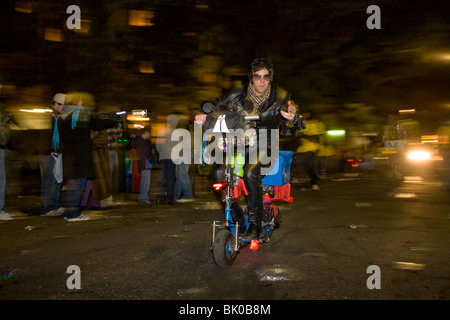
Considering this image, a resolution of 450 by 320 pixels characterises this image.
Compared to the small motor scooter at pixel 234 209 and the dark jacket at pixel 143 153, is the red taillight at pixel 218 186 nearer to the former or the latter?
the small motor scooter at pixel 234 209

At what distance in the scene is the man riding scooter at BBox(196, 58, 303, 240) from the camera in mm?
→ 4465

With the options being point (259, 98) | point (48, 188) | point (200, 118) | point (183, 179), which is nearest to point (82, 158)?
point (48, 188)

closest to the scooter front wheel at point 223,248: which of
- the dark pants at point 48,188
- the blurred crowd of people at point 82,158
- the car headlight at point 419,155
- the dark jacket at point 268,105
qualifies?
the dark jacket at point 268,105

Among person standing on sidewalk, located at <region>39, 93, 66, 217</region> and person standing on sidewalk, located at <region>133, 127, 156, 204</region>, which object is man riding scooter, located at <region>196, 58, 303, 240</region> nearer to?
person standing on sidewalk, located at <region>39, 93, 66, 217</region>

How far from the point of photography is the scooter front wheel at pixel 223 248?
4.01 m

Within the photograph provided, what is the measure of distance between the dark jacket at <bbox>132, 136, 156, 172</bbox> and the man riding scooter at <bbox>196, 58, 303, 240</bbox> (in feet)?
17.7

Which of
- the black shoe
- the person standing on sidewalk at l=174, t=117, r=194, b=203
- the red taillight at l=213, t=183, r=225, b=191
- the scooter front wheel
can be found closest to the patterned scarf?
the red taillight at l=213, t=183, r=225, b=191

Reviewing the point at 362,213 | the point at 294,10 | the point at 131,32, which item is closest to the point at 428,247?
the point at 362,213

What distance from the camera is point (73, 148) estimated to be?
24.0ft

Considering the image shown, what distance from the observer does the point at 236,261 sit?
4.61m

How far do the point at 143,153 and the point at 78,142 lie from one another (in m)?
2.52
